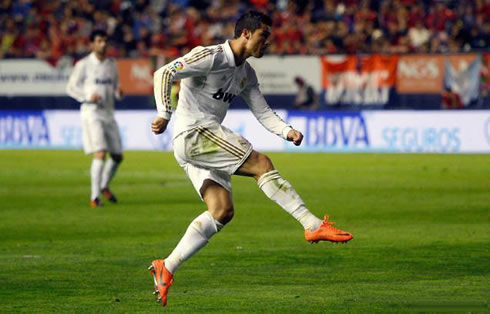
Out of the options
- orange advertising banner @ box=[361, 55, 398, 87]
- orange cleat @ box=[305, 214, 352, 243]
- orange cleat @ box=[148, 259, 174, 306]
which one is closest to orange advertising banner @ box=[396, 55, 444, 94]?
orange advertising banner @ box=[361, 55, 398, 87]

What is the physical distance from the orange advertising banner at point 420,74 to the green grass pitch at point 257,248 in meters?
6.53

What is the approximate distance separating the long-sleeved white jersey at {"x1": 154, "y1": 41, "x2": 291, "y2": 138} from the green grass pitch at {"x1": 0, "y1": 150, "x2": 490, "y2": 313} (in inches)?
55.0

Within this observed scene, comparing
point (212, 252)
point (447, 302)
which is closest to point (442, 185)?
point (212, 252)

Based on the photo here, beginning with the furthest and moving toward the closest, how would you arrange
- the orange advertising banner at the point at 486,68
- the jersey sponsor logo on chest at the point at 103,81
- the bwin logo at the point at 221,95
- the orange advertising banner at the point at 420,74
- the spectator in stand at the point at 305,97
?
the spectator in stand at the point at 305,97 → the orange advertising banner at the point at 420,74 → the orange advertising banner at the point at 486,68 → the jersey sponsor logo on chest at the point at 103,81 → the bwin logo at the point at 221,95

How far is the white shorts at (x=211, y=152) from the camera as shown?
27.8ft

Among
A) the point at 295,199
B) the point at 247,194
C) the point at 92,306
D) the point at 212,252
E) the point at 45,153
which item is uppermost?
the point at 295,199

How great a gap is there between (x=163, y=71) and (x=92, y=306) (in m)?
1.83

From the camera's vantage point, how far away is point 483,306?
8016 mm

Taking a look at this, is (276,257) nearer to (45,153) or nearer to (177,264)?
(177,264)

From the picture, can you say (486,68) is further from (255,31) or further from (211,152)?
(211,152)

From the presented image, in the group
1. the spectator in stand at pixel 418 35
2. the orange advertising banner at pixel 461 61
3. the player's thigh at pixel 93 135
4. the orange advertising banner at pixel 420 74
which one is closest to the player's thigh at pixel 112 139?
the player's thigh at pixel 93 135

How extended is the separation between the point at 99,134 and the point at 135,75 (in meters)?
15.3

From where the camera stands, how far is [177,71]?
8273mm

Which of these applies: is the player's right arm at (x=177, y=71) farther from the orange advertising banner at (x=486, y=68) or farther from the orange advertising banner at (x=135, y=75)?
the orange advertising banner at (x=135, y=75)
